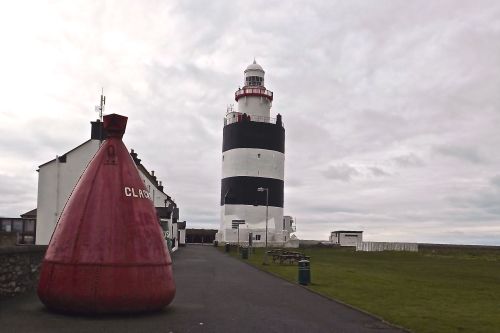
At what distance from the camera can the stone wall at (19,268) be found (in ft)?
48.0

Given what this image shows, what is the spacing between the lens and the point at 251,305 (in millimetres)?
15258

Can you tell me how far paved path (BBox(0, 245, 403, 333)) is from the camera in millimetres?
11117

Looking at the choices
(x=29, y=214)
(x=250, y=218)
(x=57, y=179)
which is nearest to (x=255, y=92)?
(x=250, y=218)

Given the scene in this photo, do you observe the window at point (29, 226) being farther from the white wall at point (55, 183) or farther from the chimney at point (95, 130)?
the chimney at point (95, 130)

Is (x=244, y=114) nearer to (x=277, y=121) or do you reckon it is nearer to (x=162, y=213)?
(x=277, y=121)

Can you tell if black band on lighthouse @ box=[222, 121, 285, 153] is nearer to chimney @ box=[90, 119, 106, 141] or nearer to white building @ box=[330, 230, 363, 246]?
white building @ box=[330, 230, 363, 246]

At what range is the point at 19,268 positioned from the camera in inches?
619

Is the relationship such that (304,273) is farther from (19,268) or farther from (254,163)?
(254,163)

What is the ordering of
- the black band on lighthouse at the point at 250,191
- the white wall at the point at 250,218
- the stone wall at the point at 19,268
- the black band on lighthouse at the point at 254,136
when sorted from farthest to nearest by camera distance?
1. the black band on lighthouse at the point at 254,136
2. the white wall at the point at 250,218
3. the black band on lighthouse at the point at 250,191
4. the stone wall at the point at 19,268

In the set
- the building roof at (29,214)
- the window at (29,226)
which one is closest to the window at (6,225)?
the window at (29,226)

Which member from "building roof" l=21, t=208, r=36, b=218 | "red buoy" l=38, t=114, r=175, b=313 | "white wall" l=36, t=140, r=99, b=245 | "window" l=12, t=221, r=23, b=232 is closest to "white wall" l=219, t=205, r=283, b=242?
"building roof" l=21, t=208, r=36, b=218

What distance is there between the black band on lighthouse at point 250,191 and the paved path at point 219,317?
46506mm

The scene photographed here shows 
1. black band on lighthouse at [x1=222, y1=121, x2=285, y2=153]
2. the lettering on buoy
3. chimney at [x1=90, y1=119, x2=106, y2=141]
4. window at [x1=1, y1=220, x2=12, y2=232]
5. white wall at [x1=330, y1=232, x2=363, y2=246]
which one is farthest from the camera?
white wall at [x1=330, y1=232, x2=363, y2=246]

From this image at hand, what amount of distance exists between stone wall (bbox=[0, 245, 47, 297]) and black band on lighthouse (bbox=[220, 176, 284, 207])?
48059 millimetres
